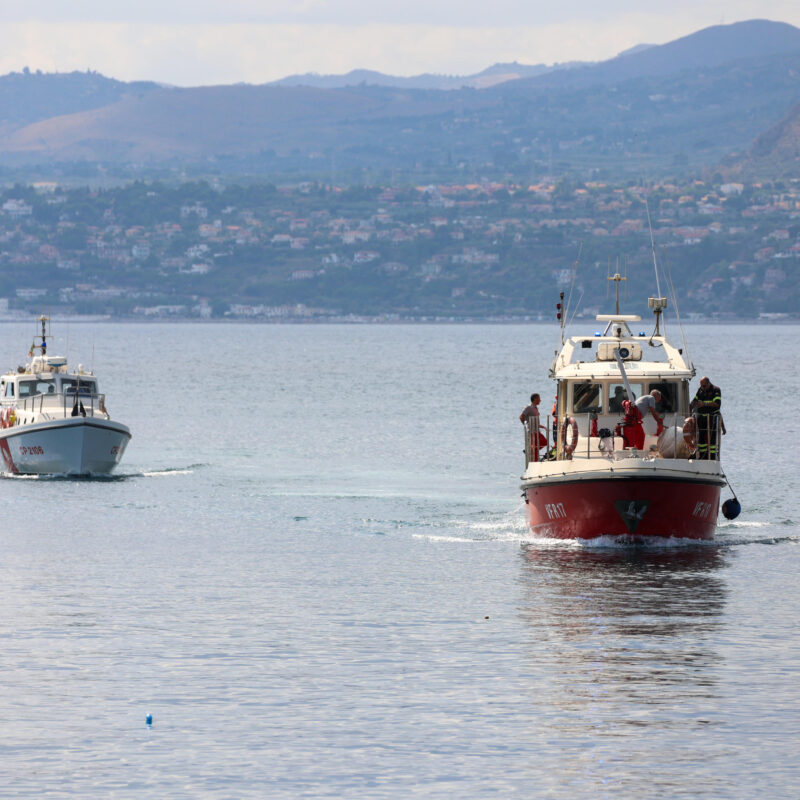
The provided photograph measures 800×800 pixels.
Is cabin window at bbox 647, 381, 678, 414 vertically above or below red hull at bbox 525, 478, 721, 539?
above

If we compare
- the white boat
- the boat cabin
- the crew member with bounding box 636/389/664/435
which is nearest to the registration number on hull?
the boat cabin

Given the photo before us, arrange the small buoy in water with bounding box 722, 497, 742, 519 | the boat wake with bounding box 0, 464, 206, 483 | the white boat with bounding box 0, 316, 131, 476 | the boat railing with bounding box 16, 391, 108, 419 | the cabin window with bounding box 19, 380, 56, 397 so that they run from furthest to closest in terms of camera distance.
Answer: the cabin window with bounding box 19, 380, 56, 397 < the boat railing with bounding box 16, 391, 108, 419 < the boat wake with bounding box 0, 464, 206, 483 < the white boat with bounding box 0, 316, 131, 476 < the small buoy in water with bounding box 722, 497, 742, 519

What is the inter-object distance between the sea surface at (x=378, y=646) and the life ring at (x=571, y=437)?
75.4 inches

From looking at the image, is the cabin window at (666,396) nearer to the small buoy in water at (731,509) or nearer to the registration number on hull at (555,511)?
the small buoy in water at (731,509)

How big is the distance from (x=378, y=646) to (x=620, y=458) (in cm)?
963

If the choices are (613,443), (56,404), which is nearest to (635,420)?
(613,443)

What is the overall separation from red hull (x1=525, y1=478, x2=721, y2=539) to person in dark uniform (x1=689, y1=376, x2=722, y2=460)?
3.08 ft

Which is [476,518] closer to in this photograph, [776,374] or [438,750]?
[438,750]

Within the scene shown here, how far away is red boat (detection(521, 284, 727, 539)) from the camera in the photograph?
3303 cm

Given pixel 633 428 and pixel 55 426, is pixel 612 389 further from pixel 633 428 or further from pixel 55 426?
pixel 55 426

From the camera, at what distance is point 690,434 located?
3375 centimetres

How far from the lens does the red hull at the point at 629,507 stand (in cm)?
3297

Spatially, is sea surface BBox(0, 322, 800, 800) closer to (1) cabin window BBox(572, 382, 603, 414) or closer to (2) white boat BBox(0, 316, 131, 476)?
(2) white boat BBox(0, 316, 131, 476)

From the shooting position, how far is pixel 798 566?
34.1 m
